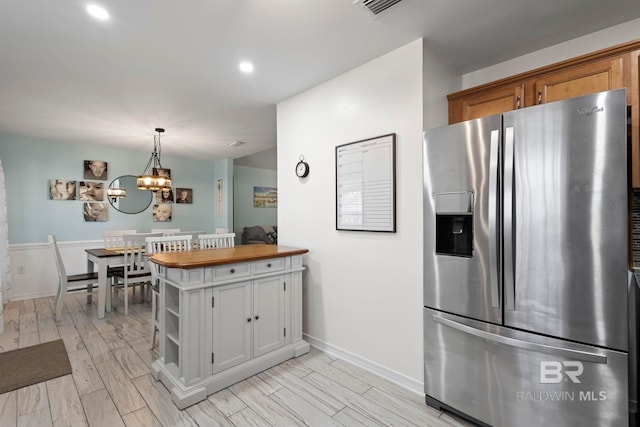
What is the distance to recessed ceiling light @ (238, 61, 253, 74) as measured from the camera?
2.52 meters

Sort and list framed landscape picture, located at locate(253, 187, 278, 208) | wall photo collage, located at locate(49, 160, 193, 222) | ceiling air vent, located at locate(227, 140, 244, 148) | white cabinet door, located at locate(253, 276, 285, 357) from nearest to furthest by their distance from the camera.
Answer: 1. white cabinet door, located at locate(253, 276, 285, 357)
2. wall photo collage, located at locate(49, 160, 193, 222)
3. ceiling air vent, located at locate(227, 140, 244, 148)
4. framed landscape picture, located at locate(253, 187, 278, 208)

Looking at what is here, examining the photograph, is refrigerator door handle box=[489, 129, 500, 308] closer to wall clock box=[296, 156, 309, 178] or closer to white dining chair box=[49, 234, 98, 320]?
wall clock box=[296, 156, 309, 178]

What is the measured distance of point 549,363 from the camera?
151cm

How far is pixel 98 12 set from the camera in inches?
73.2

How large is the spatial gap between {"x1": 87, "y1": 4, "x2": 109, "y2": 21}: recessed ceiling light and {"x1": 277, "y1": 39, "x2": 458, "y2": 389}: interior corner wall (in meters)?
1.69

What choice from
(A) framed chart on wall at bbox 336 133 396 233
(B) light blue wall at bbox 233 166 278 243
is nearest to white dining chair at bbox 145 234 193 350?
(A) framed chart on wall at bbox 336 133 396 233

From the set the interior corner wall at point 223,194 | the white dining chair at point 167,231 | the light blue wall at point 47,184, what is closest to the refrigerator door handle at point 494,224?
the white dining chair at point 167,231

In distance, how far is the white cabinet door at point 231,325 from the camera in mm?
2234

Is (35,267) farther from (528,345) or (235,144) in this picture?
(528,345)

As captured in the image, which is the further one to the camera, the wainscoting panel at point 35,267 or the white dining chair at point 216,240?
the wainscoting panel at point 35,267

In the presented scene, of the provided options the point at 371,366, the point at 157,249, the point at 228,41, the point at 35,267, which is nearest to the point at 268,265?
the point at 371,366

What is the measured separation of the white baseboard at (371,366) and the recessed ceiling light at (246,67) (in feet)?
8.59

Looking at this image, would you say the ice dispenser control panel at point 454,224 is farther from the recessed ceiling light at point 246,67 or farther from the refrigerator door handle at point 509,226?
the recessed ceiling light at point 246,67

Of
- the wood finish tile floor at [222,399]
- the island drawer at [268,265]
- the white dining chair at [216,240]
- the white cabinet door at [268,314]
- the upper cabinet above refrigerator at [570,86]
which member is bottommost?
the wood finish tile floor at [222,399]
